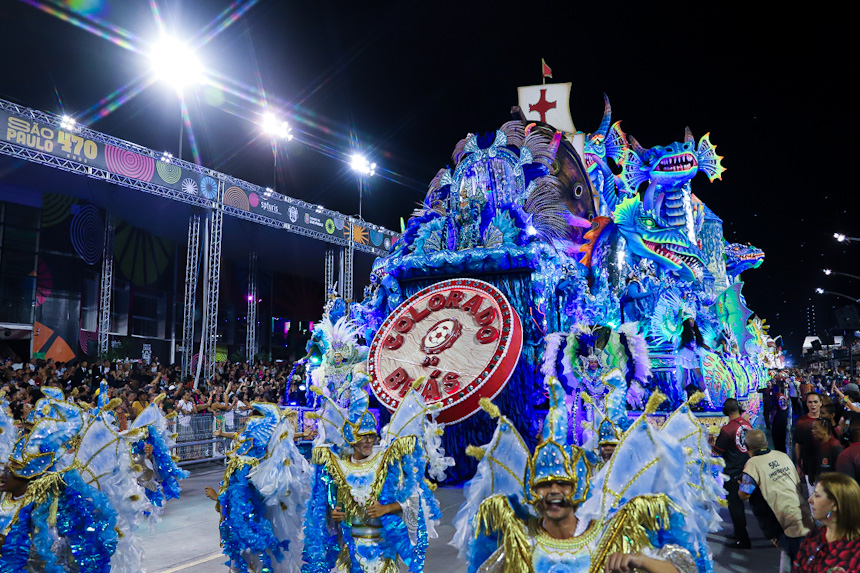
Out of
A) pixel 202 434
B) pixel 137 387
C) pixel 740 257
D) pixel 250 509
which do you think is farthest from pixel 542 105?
pixel 250 509

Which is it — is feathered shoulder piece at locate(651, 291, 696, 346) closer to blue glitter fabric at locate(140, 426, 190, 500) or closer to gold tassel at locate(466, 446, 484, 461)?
blue glitter fabric at locate(140, 426, 190, 500)

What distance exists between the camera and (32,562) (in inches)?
176

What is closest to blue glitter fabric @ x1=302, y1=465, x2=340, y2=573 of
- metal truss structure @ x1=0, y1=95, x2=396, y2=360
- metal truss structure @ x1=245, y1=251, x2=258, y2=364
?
metal truss structure @ x1=0, y1=95, x2=396, y2=360

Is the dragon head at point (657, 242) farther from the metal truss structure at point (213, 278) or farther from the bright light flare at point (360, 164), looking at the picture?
the bright light flare at point (360, 164)

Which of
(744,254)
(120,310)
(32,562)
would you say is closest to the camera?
(32,562)

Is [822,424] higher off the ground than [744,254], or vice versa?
[744,254]

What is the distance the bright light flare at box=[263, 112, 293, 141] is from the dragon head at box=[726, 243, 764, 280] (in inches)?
699

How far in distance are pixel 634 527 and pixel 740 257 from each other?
22.5 metres

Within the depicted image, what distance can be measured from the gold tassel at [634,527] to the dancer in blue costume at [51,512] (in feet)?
12.8

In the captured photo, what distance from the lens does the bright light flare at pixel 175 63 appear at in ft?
63.7

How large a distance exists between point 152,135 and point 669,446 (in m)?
23.5

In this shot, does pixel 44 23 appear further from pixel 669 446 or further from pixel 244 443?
pixel 669 446

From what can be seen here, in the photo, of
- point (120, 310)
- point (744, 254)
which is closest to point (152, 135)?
point (120, 310)

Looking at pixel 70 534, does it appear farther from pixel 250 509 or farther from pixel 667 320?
pixel 667 320
